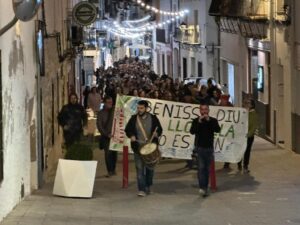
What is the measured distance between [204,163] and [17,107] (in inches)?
137

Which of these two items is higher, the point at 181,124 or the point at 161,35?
the point at 161,35

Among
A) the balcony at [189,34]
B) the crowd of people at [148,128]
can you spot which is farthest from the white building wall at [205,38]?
the crowd of people at [148,128]

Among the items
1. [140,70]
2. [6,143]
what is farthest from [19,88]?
[140,70]

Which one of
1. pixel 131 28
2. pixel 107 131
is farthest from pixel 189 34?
pixel 107 131

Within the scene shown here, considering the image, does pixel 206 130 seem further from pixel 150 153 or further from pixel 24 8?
pixel 24 8

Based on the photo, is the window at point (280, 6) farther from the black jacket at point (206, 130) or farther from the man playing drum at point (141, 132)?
the man playing drum at point (141, 132)

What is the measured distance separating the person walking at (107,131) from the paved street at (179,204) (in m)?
0.28

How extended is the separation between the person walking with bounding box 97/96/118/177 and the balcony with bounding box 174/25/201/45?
84.9ft

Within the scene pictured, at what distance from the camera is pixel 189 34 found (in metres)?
44.9

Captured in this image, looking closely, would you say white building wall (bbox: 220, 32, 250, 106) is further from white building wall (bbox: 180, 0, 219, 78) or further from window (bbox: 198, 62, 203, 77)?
window (bbox: 198, 62, 203, 77)

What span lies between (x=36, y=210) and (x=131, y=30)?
193ft

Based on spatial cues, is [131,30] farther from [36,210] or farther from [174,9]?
[36,210]

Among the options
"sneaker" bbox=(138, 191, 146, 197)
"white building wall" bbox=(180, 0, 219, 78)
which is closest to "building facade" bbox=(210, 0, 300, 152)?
"white building wall" bbox=(180, 0, 219, 78)

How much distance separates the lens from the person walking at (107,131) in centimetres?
1672
